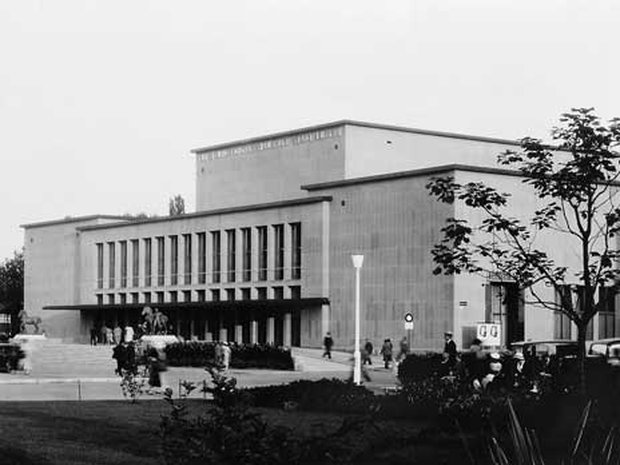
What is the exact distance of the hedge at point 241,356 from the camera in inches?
2267

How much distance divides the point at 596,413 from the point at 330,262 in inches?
2502

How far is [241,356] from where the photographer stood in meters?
58.3

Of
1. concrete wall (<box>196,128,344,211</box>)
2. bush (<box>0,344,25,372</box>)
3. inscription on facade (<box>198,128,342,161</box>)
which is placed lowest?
bush (<box>0,344,25,372</box>)

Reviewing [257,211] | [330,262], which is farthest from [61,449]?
[257,211]

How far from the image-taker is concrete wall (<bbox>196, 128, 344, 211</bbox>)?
8738 centimetres

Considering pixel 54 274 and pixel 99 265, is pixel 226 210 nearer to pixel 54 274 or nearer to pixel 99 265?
pixel 99 265

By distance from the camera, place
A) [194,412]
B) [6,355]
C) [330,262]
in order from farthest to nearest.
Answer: [330,262] → [6,355] → [194,412]

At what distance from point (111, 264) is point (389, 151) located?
25.0m

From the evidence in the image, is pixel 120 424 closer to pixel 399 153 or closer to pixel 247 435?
pixel 247 435

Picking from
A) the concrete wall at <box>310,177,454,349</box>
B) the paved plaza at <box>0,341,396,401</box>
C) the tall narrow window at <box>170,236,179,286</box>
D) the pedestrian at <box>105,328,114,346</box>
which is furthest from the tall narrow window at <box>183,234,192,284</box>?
the paved plaza at <box>0,341,396,401</box>

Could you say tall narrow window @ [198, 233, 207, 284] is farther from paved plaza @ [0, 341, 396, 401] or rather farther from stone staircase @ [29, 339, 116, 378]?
stone staircase @ [29, 339, 116, 378]

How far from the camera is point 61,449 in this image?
15109 millimetres

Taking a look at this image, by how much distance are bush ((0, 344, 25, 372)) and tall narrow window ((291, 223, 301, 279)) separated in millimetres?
32055

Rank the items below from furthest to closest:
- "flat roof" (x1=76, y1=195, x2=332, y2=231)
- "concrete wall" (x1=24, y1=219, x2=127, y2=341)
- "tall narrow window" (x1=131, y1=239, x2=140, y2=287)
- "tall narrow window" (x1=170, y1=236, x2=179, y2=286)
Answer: "concrete wall" (x1=24, y1=219, x2=127, y2=341), "tall narrow window" (x1=131, y1=239, x2=140, y2=287), "tall narrow window" (x1=170, y1=236, x2=179, y2=286), "flat roof" (x1=76, y1=195, x2=332, y2=231)
